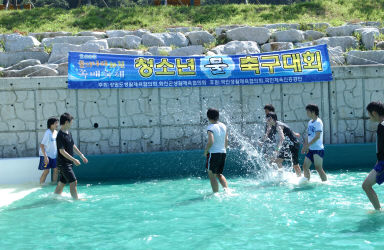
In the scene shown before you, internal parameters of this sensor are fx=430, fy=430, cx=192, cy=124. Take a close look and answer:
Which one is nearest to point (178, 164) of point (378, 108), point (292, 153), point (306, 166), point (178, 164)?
point (178, 164)

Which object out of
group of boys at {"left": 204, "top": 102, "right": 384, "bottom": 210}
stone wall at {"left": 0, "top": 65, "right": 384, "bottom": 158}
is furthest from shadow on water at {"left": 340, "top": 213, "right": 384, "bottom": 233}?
stone wall at {"left": 0, "top": 65, "right": 384, "bottom": 158}

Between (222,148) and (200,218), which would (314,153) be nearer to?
(222,148)

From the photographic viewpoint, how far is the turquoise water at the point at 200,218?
5738 mm

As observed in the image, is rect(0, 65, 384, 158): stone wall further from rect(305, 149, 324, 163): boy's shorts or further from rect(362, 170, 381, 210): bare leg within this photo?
rect(362, 170, 381, 210): bare leg

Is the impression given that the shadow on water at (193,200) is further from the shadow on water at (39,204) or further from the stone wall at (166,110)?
the stone wall at (166,110)

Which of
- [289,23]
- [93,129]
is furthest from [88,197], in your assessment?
[289,23]

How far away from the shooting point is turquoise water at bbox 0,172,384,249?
5.74 meters

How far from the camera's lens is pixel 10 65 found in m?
14.1

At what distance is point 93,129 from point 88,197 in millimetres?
3480

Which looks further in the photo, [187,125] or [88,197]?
[187,125]

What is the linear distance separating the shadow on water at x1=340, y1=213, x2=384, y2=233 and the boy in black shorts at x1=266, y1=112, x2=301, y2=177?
3081 mm

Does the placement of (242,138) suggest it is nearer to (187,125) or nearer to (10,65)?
(187,125)

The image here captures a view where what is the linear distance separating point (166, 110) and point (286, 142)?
3.78 metres

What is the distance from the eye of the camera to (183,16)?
19.1m
